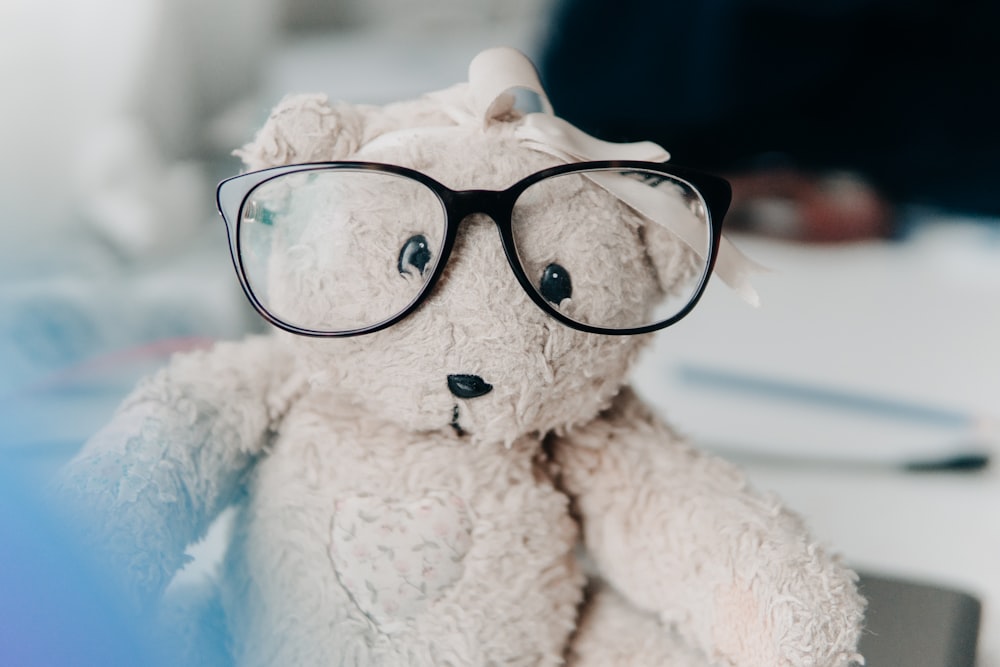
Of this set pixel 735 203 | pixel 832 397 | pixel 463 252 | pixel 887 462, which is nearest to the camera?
pixel 463 252

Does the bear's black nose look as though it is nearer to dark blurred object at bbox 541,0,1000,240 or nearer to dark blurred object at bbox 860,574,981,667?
dark blurred object at bbox 860,574,981,667

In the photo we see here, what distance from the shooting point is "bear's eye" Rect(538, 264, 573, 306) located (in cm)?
30

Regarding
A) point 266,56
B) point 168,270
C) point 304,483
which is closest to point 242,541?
point 304,483

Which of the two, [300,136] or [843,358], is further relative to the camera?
[843,358]

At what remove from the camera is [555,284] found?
0.30 metres

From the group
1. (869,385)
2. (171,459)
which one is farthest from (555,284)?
(869,385)

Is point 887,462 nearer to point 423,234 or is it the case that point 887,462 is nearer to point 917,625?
point 917,625

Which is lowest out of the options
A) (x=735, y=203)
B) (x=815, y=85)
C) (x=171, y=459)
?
(x=735, y=203)

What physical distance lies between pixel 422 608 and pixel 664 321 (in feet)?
0.44

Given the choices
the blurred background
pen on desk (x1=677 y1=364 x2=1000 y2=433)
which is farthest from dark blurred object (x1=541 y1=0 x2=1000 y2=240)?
pen on desk (x1=677 y1=364 x2=1000 y2=433)

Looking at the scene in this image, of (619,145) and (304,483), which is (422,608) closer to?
(304,483)

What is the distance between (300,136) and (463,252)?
7 cm

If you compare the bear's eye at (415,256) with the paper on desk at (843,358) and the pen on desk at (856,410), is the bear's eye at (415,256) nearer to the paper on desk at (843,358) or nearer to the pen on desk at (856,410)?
the paper on desk at (843,358)

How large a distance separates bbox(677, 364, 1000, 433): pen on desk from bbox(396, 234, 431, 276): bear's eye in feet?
1.72
